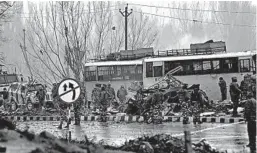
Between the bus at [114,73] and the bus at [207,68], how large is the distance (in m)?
2.20

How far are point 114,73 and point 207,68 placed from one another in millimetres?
6906

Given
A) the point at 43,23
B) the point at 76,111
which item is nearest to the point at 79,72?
the point at 43,23

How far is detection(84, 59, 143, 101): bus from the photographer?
32500 millimetres

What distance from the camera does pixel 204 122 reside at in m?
20.1

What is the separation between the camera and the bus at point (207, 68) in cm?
2786

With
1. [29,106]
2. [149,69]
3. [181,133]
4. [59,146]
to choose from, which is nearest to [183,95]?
[149,69]

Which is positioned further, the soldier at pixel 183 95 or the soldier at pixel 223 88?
the soldier at pixel 223 88

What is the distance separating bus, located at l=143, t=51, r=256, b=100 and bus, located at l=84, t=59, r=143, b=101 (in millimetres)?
2204

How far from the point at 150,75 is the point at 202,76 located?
3.41 m

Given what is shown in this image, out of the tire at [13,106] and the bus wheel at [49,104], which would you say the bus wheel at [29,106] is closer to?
the tire at [13,106]

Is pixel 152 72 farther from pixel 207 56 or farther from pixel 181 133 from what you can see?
pixel 181 133

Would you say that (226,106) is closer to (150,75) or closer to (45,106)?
(150,75)

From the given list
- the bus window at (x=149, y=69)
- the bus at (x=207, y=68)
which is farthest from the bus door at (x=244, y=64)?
the bus window at (x=149, y=69)

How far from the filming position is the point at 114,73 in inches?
1293
